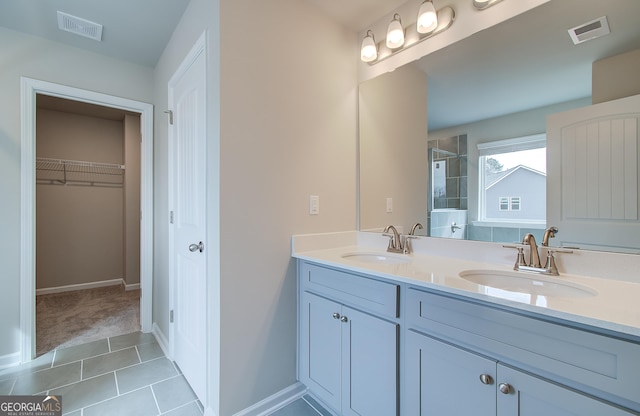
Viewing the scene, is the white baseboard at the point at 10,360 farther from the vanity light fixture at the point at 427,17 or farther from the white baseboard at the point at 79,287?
the vanity light fixture at the point at 427,17

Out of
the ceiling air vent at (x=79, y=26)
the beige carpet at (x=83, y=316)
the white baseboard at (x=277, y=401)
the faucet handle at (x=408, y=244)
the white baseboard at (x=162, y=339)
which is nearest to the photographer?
the white baseboard at (x=277, y=401)

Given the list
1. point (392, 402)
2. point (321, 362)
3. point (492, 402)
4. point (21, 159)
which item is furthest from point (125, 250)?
point (492, 402)

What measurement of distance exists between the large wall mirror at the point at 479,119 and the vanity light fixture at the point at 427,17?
5.9 inches

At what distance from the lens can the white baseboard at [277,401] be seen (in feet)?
5.03

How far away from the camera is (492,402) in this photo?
907 millimetres

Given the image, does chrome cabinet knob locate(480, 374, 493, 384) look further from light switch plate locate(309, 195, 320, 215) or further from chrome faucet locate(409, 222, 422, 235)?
light switch plate locate(309, 195, 320, 215)

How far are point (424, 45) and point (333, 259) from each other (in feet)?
4.55

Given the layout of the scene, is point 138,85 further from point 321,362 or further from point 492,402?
point 492,402

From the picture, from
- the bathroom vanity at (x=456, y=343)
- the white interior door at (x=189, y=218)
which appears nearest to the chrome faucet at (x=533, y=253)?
the bathroom vanity at (x=456, y=343)

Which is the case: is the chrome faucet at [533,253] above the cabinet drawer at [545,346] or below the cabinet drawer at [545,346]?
above

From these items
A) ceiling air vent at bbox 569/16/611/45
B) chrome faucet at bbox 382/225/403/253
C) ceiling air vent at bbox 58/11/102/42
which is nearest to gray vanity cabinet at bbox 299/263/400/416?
chrome faucet at bbox 382/225/403/253

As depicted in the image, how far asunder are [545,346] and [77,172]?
5.25 m

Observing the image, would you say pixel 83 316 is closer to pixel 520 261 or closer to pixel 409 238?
pixel 409 238

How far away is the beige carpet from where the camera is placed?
8.39 feet
